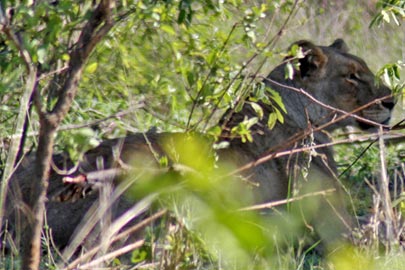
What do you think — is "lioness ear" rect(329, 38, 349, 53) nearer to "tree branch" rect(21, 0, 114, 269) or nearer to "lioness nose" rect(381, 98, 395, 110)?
"lioness nose" rect(381, 98, 395, 110)

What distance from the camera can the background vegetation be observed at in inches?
126

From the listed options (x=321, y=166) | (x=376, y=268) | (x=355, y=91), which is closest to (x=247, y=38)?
(x=376, y=268)

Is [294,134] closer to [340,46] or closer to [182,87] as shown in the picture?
[340,46]

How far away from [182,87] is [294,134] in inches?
72.6

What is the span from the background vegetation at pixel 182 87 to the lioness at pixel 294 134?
21 centimetres

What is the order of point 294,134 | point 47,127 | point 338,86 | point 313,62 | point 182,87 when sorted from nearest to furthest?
point 47,127, point 182,87, point 294,134, point 313,62, point 338,86

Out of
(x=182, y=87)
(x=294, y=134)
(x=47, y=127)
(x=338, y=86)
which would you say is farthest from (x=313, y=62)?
(x=47, y=127)

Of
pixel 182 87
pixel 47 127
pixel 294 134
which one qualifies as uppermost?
pixel 47 127

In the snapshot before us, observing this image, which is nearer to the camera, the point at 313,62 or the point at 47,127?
the point at 47,127

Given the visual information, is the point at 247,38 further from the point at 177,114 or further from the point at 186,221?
the point at 177,114

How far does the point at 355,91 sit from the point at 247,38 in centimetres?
269

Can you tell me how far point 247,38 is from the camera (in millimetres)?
4391

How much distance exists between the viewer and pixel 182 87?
500 centimetres

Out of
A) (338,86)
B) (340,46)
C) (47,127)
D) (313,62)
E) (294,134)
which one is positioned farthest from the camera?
(340,46)
